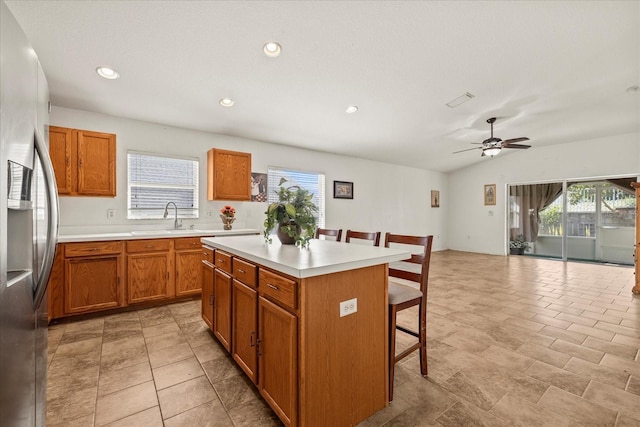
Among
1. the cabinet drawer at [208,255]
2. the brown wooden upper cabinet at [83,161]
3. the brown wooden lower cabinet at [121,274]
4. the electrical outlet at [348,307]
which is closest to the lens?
the electrical outlet at [348,307]

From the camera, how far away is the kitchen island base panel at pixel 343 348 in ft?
4.19

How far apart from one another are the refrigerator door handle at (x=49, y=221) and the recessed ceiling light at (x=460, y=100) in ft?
13.6

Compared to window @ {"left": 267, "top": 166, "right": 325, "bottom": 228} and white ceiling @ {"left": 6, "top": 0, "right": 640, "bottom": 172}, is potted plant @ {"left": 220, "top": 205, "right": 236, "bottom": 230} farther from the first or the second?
white ceiling @ {"left": 6, "top": 0, "right": 640, "bottom": 172}

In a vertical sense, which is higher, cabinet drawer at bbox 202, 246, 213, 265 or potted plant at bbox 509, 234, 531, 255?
cabinet drawer at bbox 202, 246, 213, 265

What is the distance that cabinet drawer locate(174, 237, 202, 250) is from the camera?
3.40 meters

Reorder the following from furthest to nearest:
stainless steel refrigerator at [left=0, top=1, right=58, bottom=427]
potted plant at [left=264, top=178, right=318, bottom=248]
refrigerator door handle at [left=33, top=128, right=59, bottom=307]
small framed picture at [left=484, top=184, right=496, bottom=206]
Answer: small framed picture at [left=484, top=184, right=496, bottom=206], potted plant at [left=264, top=178, right=318, bottom=248], refrigerator door handle at [left=33, top=128, right=59, bottom=307], stainless steel refrigerator at [left=0, top=1, right=58, bottom=427]

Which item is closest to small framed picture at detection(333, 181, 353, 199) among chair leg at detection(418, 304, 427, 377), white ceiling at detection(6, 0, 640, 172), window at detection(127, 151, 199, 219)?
white ceiling at detection(6, 0, 640, 172)

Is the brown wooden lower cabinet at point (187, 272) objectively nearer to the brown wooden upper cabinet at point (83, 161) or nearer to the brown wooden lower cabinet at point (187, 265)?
the brown wooden lower cabinet at point (187, 265)

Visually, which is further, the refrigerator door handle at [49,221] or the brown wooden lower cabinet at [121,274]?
the brown wooden lower cabinet at [121,274]

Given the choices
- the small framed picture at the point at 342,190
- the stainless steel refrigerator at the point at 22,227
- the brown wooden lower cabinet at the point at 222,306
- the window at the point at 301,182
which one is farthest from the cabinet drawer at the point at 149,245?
the small framed picture at the point at 342,190

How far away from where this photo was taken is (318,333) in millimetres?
1307

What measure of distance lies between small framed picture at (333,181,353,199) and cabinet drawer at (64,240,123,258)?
394cm

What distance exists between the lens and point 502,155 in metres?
7.29

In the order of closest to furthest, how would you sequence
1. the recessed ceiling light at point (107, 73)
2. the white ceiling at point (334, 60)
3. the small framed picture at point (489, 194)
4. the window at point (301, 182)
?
the white ceiling at point (334, 60)
the recessed ceiling light at point (107, 73)
the window at point (301, 182)
the small framed picture at point (489, 194)
